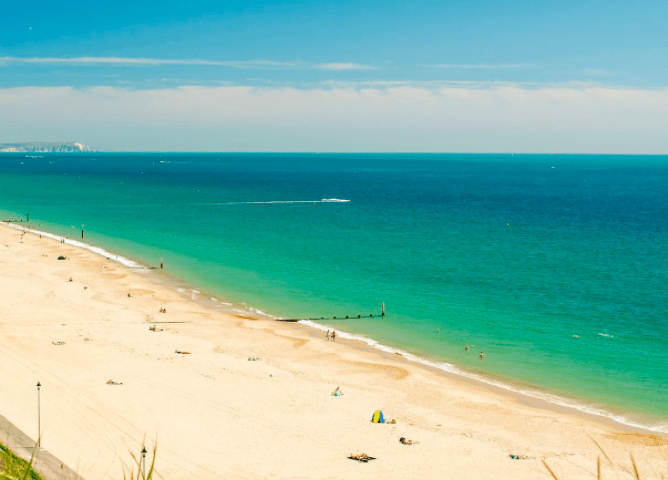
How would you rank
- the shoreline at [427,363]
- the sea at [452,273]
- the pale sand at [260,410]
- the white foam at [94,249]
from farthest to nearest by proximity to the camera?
the white foam at [94,249] < the sea at [452,273] < the shoreline at [427,363] < the pale sand at [260,410]

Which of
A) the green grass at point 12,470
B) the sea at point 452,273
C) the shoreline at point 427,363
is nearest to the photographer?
the green grass at point 12,470

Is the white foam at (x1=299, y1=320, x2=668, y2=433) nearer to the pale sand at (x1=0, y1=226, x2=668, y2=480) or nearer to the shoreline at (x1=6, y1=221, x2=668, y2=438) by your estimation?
the shoreline at (x1=6, y1=221, x2=668, y2=438)

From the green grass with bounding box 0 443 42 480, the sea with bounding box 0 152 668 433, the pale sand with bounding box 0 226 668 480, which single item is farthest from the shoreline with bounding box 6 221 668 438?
the green grass with bounding box 0 443 42 480

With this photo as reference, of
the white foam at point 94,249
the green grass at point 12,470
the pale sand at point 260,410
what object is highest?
the green grass at point 12,470

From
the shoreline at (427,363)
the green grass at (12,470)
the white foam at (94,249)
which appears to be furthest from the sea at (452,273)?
the green grass at (12,470)

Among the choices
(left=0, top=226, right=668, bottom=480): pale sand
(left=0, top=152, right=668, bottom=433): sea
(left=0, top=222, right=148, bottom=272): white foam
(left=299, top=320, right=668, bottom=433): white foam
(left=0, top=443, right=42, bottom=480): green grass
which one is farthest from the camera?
(left=0, top=222, right=148, bottom=272): white foam

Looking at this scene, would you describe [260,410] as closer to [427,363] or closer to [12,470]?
[427,363]

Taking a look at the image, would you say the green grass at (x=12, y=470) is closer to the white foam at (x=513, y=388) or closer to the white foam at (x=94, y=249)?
the white foam at (x=513, y=388)
